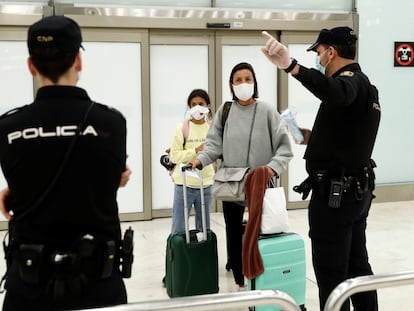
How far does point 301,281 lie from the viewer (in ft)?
11.5

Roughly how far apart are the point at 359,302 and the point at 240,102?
5.08ft

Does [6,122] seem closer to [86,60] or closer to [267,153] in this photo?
[267,153]

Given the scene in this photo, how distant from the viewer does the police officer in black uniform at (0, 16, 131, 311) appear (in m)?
1.66

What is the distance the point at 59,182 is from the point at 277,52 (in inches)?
47.2

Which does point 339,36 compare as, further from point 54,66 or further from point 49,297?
point 49,297

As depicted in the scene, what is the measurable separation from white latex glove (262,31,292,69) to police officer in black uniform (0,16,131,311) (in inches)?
36.8

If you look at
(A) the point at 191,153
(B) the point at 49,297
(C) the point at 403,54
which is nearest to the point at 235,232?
(A) the point at 191,153

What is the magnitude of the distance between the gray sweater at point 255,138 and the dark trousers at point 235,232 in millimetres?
350

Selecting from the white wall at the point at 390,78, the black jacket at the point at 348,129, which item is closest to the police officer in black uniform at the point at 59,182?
the black jacket at the point at 348,129

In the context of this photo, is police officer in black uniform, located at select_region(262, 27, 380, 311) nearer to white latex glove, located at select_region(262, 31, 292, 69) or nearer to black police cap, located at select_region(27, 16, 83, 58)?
white latex glove, located at select_region(262, 31, 292, 69)

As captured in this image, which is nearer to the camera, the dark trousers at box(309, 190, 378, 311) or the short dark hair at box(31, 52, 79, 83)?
the short dark hair at box(31, 52, 79, 83)

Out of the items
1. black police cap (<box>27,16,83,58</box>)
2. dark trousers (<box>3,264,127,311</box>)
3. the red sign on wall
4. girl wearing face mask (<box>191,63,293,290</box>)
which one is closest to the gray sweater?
girl wearing face mask (<box>191,63,293,290</box>)

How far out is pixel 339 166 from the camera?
2.79 metres

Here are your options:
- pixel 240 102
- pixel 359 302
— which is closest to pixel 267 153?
pixel 240 102
